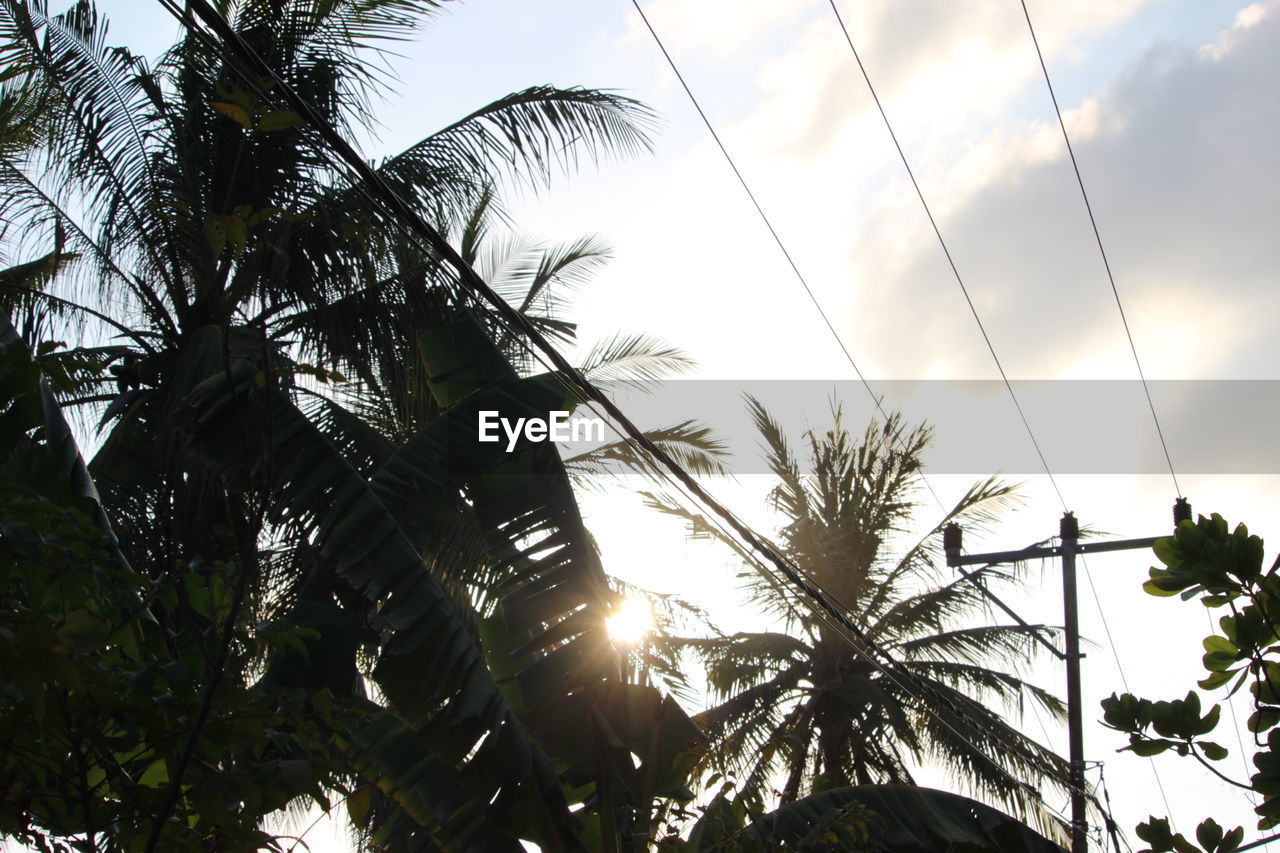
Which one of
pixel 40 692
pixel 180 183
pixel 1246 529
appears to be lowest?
pixel 40 692

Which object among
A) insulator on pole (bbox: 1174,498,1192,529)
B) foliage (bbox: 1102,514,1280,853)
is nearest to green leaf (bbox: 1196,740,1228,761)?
foliage (bbox: 1102,514,1280,853)

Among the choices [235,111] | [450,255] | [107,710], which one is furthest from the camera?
[450,255]

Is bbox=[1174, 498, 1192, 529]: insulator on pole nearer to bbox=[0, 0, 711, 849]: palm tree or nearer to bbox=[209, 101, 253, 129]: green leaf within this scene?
bbox=[0, 0, 711, 849]: palm tree

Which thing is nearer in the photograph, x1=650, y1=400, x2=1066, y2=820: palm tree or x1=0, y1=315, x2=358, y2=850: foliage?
x1=0, y1=315, x2=358, y2=850: foliage

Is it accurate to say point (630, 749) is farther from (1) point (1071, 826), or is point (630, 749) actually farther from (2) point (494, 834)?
(1) point (1071, 826)

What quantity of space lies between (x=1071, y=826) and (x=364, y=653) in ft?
23.6

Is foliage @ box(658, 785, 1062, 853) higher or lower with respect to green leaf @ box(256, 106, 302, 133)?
lower

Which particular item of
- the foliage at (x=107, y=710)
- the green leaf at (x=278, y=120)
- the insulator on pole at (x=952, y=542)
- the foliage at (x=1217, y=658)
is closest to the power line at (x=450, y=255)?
the green leaf at (x=278, y=120)

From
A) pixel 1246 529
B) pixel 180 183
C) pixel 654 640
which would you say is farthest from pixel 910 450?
pixel 1246 529

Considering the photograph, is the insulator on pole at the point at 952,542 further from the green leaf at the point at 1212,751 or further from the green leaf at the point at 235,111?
the green leaf at the point at 235,111

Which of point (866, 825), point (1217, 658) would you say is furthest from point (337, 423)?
point (1217, 658)

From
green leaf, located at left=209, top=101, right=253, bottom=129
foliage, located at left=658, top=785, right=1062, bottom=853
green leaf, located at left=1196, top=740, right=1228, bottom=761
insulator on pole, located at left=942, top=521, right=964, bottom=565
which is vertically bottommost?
foliage, located at left=658, top=785, right=1062, bottom=853

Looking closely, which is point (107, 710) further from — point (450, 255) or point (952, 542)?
point (952, 542)

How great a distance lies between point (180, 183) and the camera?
10.4 metres
